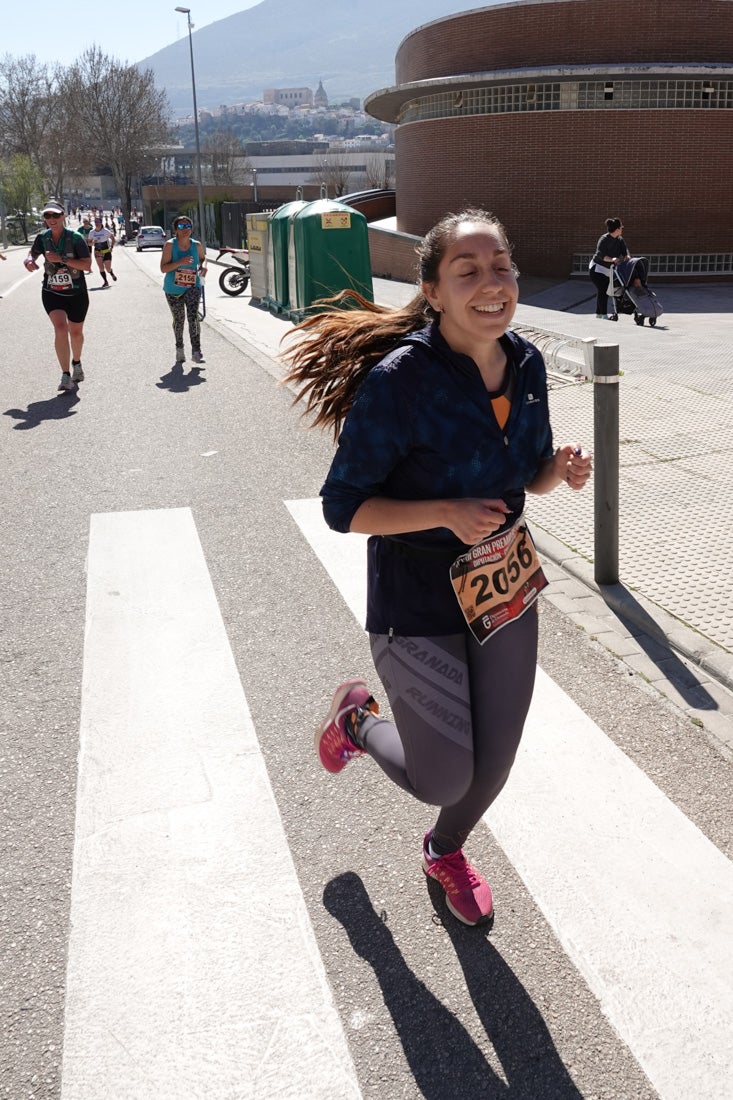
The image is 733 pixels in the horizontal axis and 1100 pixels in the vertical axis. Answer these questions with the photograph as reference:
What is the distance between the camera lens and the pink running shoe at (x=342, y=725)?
3494 millimetres

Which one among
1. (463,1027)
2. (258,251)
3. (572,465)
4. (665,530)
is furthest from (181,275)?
(463,1027)

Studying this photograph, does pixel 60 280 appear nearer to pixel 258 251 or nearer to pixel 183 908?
pixel 183 908

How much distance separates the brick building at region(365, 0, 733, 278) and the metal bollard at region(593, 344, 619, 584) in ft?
73.9

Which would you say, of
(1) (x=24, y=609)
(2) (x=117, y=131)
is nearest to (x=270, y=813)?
(1) (x=24, y=609)

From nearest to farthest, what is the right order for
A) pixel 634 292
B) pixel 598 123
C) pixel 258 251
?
1. pixel 634 292
2. pixel 258 251
3. pixel 598 123

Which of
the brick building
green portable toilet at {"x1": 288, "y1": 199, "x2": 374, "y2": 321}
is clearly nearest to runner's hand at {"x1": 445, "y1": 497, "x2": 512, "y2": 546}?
green portable toilet at {"x1": 288, "y1": 199, "x2": 374, "y2": 321}

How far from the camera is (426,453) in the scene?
2.79 meters

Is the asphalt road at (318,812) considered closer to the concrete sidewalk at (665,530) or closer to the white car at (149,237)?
the concrete sidewalk at (665,530)

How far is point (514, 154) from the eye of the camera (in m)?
27.2

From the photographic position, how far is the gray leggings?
2.86 meters

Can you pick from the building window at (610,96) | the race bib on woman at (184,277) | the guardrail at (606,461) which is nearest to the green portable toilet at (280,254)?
the race bib on woman at (184,277)

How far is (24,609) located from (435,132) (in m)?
27.1

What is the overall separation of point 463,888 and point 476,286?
1701 mm

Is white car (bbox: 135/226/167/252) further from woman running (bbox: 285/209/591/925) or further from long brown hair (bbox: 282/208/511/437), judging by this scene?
woman running (bbox: 285/209/591/925)
